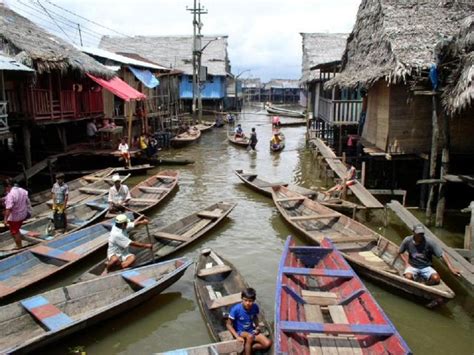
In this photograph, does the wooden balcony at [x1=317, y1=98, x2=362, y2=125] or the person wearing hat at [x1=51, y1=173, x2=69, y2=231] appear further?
the wooden balcony at [x1=317, y1=98, x2=362, y2=125]

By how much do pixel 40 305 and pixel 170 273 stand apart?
2.07m

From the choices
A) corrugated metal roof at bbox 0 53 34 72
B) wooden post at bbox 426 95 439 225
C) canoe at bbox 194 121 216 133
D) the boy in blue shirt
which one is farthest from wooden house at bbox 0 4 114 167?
canoe at bbox 194 121 216 133

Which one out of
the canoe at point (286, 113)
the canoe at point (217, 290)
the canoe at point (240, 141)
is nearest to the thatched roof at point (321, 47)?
the canoe at point (240, 141)


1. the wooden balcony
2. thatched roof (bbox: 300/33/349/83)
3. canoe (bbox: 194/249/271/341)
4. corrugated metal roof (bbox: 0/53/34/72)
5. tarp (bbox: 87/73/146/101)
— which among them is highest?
thatched roof (bbox: 300/33/349/83)

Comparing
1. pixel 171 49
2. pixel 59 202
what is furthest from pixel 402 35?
pixel 171 49

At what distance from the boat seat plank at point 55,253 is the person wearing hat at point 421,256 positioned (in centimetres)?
618

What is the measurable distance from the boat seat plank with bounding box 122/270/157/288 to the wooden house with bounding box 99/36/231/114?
35.6 metres

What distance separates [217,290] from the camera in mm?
7453

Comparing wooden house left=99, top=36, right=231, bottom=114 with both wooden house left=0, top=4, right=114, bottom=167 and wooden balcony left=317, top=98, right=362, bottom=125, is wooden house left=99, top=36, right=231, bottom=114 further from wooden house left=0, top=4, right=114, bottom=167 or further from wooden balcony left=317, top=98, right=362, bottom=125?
wooden balcony left=317, top=98, right=362, bottom=125

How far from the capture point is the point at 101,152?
16562mm

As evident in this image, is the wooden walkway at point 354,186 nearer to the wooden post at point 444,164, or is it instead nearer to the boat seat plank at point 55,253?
the wooden post at point 444,164

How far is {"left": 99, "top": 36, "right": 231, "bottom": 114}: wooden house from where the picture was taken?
42.0 meters

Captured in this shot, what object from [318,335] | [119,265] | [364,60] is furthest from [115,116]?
[318,335]

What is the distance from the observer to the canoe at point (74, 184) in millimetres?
11812
